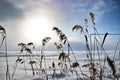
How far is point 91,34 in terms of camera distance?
12.3 feet

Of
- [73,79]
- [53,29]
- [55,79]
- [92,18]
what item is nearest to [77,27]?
[92,18]

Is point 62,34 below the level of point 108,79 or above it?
above

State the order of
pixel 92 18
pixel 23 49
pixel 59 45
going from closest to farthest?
pixel 92 18
pixel 23 49
pixel 59 45

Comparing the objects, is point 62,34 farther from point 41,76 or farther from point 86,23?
point 41,76

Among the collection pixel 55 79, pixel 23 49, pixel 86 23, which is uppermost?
pixel 86 23

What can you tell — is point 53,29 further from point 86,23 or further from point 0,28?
point 0,28

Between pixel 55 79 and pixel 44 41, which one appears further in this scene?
pixel 55 79

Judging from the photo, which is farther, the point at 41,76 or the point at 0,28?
the point at 41,76

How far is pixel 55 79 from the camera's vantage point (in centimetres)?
559

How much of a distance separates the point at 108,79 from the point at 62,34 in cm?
239

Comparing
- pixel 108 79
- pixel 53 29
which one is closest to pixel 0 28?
pixel 53 29

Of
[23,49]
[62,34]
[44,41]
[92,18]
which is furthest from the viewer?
[23,49]

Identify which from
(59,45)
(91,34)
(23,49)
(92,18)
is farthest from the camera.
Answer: (59,45)

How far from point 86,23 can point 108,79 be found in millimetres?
2248
